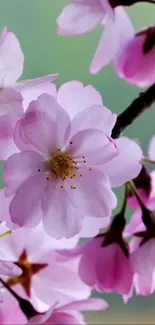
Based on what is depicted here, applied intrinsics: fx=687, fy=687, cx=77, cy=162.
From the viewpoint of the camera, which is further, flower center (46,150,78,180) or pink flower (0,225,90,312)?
pink flower (0,225,90,312)

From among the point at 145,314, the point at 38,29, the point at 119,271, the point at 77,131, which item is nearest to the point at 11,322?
the point at 119,271

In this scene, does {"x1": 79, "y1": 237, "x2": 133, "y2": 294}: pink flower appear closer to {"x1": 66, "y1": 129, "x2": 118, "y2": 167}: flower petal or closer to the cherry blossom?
the cherry blossom

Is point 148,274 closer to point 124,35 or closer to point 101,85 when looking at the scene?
point 124,35

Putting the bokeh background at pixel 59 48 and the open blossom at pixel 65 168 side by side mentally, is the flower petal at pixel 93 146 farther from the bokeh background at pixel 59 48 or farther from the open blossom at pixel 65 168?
the bokeh background at pixel 59 48

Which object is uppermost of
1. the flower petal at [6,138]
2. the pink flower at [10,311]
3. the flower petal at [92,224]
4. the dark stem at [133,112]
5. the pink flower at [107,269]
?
the flower petal at [6,138]

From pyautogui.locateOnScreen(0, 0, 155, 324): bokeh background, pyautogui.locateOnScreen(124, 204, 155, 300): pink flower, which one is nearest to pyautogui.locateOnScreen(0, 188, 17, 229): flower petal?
pyautogui.locateOnScreen(124, 204, 155, 300): pink flower

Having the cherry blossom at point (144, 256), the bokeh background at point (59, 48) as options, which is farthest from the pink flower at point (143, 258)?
the bokeh background at point (59, 48)
